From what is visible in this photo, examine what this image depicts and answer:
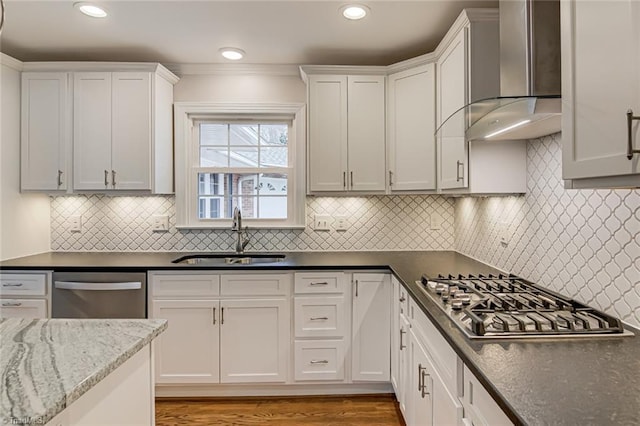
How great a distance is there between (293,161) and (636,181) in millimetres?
2479

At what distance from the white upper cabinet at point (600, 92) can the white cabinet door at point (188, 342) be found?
2.19 metres

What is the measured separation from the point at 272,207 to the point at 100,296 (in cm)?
140

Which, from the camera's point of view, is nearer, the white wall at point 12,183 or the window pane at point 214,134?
the white wall at point 12,183

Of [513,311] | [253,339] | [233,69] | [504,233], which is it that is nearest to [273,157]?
[233,69]

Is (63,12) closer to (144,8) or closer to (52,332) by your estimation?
(144,8)

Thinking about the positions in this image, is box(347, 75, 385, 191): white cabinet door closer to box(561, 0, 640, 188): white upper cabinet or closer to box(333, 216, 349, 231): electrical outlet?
box(333, 216, 349, 231): electrical outlet

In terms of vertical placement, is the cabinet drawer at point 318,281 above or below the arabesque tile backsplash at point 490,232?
below

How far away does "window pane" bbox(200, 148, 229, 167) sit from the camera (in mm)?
3156

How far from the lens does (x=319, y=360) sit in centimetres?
254

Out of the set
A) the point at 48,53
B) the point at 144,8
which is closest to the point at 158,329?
the point at 144,8

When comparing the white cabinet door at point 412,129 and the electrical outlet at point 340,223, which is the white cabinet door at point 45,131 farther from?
the white cabinet door at point 412,129

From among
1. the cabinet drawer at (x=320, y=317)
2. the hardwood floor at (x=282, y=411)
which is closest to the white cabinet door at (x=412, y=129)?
the cabinet drawer at (x=320, y=317)

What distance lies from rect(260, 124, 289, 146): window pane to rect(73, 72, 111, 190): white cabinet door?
1.15 meters

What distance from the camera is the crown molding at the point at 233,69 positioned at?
9.96 feet
